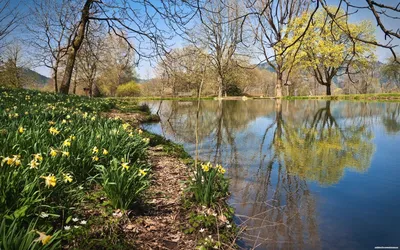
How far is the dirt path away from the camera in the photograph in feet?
7.57

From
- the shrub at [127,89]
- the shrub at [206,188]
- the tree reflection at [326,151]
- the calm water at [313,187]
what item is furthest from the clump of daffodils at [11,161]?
the shrub at [127,89]

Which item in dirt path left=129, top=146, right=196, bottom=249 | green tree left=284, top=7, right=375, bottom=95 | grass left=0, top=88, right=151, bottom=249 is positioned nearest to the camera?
grass left=0, top=88, right=151, bottom=249

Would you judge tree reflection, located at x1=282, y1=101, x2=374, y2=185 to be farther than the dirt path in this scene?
Yes

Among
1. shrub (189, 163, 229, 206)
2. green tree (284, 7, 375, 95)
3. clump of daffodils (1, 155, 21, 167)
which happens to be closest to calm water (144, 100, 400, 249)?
shrub (189, 163, 229, 206)

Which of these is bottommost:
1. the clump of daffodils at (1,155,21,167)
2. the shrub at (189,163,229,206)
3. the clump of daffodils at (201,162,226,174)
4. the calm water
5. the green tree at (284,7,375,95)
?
the calm water

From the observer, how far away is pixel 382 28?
1344 mm

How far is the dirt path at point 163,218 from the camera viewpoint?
7.57 feet

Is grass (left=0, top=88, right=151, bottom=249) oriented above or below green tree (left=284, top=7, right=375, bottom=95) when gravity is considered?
below

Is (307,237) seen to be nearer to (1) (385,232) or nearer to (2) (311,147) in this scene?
(1) (385,232)

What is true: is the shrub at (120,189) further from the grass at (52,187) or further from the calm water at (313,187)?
the calm water at (313,187)

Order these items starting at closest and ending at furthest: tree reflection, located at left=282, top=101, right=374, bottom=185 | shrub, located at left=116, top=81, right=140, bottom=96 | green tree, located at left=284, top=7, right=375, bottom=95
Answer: tree reflection, located at left=282, top=101, right=374, bottom=185 → green tree, located at left=284, top=7, right=375, bottom=95 → shrub, located at left=116, top=81, right=140, bottom=96

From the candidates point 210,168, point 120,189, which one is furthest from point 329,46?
point 120,189

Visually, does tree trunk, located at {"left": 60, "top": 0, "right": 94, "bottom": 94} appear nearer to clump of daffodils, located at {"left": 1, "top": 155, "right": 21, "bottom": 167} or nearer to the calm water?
the calm water

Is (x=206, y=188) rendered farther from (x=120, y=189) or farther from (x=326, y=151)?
(x=326, y=151)
